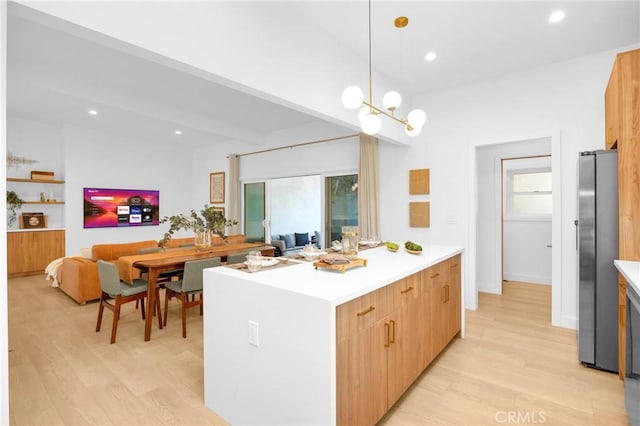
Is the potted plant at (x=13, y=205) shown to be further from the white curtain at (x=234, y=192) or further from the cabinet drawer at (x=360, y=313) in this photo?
the cabinet drawer at (x=360, y=313)

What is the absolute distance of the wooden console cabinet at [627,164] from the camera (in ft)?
7.61

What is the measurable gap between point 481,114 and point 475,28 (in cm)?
136

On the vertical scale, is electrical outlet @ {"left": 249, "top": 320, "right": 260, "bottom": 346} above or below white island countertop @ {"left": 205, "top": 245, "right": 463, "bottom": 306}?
below

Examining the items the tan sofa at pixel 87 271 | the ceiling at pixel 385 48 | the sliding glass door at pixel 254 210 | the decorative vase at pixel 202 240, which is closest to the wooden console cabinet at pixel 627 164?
the ceiling at pixel 385 48

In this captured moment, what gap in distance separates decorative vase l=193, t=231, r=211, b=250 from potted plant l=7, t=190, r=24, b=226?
4.37m

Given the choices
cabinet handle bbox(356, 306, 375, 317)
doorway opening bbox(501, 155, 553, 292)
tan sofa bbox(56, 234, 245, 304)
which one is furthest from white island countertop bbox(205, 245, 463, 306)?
doorway opening bbox(501, 155, 553, 292)

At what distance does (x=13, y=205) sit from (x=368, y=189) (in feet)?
21.2

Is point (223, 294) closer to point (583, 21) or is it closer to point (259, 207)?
point (583, 21)

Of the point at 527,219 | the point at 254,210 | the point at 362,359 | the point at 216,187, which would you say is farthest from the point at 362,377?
the point at 216,187

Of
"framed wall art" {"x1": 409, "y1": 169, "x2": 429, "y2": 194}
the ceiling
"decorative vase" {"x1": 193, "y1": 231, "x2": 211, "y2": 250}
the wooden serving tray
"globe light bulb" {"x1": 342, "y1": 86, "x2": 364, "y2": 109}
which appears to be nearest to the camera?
the wooden serving tray

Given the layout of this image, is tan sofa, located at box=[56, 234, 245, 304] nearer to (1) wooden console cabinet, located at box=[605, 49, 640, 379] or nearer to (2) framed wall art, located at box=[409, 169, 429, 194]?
(2) framed wall art, located at box=[409, 169, 429, 194]

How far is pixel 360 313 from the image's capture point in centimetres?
164

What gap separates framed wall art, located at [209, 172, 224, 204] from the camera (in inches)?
293

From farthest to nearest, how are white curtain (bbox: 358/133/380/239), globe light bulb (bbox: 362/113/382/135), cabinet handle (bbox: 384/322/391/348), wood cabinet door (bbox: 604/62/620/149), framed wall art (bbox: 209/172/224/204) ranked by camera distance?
framed wall art (bbox: 209/172/224/204) < white curtain (bbox: 358/133/380/239) < wood cabinet door (bbox: 604/62/620/149) < globe light bulb (bbox: 362/113/382/135) < cabinet handle (bbox: 384/322/391/348)
